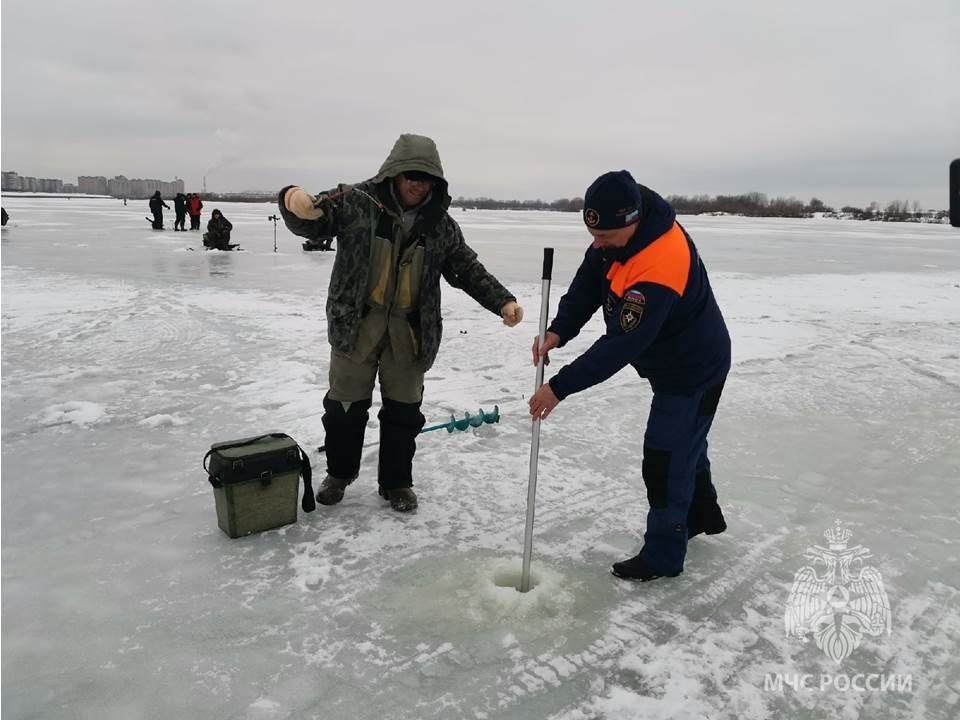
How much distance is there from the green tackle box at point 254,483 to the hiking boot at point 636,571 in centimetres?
163

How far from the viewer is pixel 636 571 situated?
9.57 feet

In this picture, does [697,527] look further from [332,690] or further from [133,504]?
[133,504]

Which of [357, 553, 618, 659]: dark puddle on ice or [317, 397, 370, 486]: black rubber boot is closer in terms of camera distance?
[357, 553, 618, 659]: dark puddle on ice

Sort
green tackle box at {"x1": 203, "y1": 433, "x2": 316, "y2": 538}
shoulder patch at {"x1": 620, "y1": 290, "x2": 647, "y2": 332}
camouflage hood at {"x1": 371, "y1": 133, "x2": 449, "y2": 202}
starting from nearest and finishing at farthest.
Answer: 1. shoulder patch at {"x1": 620, "y1": 290, "x2": 647, "y2": 332}
2. camouflage hood at {"x1": 371, "y1": 133, "x2": 449, "y2": 202}
3. green tackle box at {"x1": 203, "y1": 433, "x2": 316, "y2": 538}

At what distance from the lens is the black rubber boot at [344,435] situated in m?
3.44

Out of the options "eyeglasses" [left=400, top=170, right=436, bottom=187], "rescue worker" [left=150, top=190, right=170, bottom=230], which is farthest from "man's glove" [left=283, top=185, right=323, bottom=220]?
"rescue worker" [left=150, top=190, right=170, bottom=230]

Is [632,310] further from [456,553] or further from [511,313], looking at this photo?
[456,553]

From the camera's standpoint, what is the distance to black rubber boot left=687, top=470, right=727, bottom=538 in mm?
3145

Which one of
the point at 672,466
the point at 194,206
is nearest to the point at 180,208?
the point at 194,206

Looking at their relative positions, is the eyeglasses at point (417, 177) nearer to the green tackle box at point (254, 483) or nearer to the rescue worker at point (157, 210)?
the green tackle box at point (254, 483)

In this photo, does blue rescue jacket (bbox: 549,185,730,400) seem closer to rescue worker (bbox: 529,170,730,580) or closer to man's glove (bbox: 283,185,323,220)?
rescue worker (bbox: 529,170,730,580)

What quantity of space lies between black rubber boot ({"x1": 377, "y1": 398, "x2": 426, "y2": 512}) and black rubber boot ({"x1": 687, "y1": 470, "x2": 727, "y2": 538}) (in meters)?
1.43

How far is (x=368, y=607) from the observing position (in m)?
2.68

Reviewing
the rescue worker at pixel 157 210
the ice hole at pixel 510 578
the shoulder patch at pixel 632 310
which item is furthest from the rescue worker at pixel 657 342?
the rescue worker at pixel 157 210
